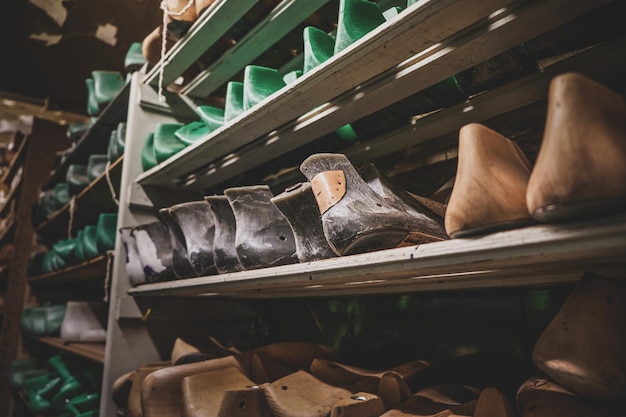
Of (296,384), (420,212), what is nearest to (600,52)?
(420,212)

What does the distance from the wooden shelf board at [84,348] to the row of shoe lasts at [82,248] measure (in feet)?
1.63

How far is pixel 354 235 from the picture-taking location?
0.89 m

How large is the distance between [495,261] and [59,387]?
10.8 feet

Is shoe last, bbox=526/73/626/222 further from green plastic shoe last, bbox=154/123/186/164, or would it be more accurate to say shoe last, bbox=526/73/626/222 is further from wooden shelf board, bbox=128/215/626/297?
green plastic shoe last, bbox=154/123/186/164

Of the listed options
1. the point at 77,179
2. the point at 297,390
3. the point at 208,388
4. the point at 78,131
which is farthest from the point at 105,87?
the point at 297,390

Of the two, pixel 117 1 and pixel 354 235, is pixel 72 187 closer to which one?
pixel 117 1

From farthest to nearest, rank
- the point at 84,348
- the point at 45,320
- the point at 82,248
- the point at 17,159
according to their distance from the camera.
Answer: the point at 17,159, the point at 45,320, the point at 82,248, the point at 84,348

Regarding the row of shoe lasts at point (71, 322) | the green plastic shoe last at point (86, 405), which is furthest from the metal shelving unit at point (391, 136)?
the row of shoe lasts at point (71, 322)

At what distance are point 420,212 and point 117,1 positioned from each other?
284 centimetres

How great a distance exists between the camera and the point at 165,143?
1928 millimetres

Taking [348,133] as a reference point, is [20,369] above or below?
below

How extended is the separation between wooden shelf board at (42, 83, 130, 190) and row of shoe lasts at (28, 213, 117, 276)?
57cm

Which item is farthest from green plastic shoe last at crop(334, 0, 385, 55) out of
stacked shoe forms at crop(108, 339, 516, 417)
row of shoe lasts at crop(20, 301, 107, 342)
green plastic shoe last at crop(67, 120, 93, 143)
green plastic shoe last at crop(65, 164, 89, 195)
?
green plastic shoe last at crop(67, 120, 93, 143)

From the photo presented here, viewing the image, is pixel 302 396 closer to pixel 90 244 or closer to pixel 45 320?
pixel 90 244
